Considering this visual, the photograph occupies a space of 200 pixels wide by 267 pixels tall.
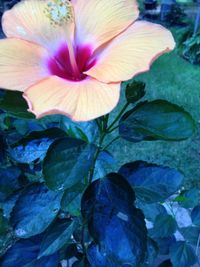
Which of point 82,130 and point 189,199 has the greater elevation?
point 82,130

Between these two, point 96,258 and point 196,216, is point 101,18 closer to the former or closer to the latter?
point 96,258

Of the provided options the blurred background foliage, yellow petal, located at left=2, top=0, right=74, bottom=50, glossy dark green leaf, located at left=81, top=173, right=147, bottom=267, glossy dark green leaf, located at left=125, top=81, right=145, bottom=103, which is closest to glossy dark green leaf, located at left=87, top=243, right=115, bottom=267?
glossy dark green leaf, located at left=81, top=173, right=147, bottom=267

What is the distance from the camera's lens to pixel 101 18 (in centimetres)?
69

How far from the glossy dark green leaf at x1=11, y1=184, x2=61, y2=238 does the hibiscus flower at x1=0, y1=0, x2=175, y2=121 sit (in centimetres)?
30

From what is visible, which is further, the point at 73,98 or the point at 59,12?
the point at 59,12

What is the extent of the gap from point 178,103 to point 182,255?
236 cm

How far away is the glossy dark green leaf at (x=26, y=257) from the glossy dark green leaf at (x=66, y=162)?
350mm

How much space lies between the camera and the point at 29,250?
39.0 inches

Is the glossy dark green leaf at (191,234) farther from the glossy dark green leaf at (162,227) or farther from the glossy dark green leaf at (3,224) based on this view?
the glossy dark green leaf at (3,224)

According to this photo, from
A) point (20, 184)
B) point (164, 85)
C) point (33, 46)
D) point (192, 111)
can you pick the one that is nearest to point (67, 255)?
point (20, 184)

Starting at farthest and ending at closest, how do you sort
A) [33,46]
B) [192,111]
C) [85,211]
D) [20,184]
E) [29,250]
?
[192,111]
[20,184]
[29,250]
[85,211]
[33,46]

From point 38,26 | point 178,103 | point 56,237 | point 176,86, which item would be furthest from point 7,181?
point 176,86

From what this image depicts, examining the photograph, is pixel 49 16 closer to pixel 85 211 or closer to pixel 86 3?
pixel 86 3

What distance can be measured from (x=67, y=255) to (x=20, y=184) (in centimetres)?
23
